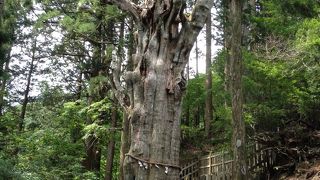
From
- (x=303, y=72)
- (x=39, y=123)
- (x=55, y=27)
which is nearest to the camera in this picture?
(x=303, y=72)

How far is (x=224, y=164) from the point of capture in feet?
36.4

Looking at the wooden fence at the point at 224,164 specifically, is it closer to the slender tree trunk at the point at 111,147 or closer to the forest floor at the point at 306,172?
the forest floor at the point at 306,172

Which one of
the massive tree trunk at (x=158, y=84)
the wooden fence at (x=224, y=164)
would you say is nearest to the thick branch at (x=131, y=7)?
the massive tree trunk at (x=158, y=84)

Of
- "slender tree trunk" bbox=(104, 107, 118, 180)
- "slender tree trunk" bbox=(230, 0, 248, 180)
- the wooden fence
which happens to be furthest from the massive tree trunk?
"slender tree trunk" bbox=(104, 107, 118, 180)

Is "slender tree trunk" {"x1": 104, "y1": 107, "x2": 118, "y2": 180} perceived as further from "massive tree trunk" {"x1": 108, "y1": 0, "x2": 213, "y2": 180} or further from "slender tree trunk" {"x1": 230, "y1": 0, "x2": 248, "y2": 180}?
"massive tree trunk" {"x1": 108, "y1": 0, "x2": 213, "y2": 180}

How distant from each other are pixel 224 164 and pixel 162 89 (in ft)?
20.7

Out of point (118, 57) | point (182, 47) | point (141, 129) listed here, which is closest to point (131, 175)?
point (141, 129)

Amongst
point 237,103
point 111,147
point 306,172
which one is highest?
point 237,103

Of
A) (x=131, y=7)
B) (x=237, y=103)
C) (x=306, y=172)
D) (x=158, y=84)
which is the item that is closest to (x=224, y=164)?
(x=306, y=172)

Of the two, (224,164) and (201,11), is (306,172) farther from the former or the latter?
(201,11)

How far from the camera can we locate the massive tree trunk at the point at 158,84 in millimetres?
5254

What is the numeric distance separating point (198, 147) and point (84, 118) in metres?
4.40

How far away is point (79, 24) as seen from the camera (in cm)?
1091

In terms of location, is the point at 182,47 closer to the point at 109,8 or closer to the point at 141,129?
the point at 141,129
